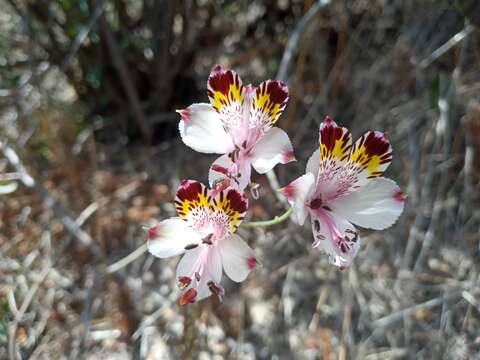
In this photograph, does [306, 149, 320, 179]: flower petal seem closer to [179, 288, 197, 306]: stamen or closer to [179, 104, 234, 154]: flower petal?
[179, 104, 234, 154]: flower petal

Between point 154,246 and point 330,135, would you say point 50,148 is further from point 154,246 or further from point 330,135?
point 330,135

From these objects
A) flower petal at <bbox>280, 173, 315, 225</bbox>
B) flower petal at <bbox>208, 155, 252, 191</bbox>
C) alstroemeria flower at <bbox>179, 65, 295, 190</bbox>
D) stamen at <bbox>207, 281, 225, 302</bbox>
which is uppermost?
alstroemeria flower at <bbox>179, 65, 295, 190</bbox>

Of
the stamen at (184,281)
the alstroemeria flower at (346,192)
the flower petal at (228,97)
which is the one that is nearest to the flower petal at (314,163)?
the alstroemeria flower at (346,192)

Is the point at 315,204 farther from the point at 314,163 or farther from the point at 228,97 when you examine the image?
the point at 228,97

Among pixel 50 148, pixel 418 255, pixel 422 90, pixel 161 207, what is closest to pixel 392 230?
pixel 418 255

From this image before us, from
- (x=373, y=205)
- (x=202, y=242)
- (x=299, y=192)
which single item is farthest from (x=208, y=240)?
(x=373, y=205)

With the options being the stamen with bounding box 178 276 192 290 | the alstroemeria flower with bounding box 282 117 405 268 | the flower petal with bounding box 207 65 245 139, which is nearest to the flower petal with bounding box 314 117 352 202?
the alstroemeria flower with bounding box 282 117 405 268
